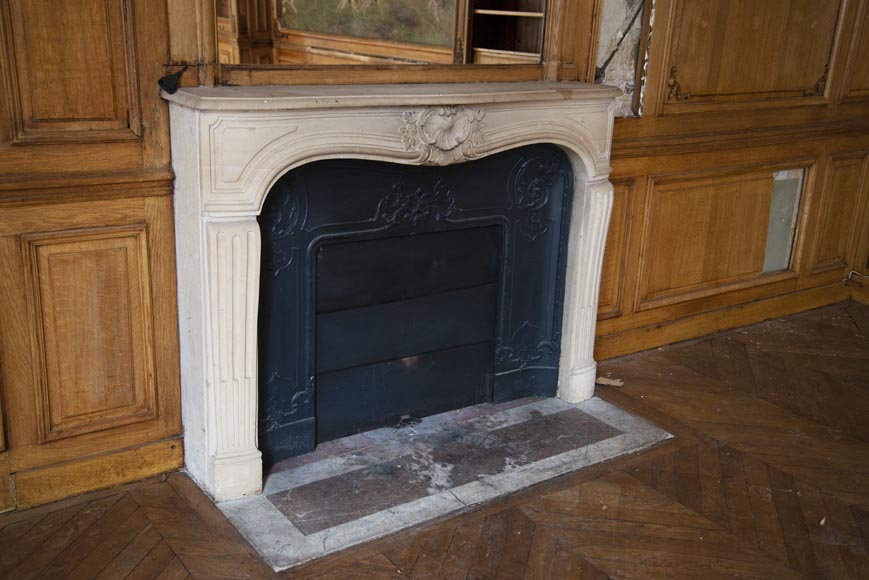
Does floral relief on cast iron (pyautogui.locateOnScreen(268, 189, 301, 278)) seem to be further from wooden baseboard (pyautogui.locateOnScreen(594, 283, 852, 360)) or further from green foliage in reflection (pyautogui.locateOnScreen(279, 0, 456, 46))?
wooden baseboard (pyautogui.locateOnScreen(594, 283, 852, 360))

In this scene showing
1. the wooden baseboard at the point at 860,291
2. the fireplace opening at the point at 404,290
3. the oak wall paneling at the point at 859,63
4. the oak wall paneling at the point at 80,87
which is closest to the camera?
the oak wall paneling at the point at 80,87

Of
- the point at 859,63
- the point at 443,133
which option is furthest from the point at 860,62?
the point at 443,133

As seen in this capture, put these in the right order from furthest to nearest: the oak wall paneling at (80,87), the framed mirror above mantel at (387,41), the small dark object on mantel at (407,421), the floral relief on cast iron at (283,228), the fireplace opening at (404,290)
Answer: the small dark object on mantel at (407,421)
the fireplace opening at (404,290)
the floral relief on cast iron at (283,228)
the framed mirror above mantel at (387,41)
the oak wall paneling at (80,87)

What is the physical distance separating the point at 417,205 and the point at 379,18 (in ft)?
2.27

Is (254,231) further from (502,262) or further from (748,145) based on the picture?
(748,145)

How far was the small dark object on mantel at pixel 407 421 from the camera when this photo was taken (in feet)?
12.1

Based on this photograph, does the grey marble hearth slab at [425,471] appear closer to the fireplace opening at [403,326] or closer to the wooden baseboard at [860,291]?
the fireplace opening at [403,326]

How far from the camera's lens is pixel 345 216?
3250 millimetres

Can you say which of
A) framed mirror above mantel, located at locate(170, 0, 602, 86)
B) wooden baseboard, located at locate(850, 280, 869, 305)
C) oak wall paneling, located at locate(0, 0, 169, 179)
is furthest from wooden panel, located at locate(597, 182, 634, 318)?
oak wall paneling, located at locate(0, 0, 169, 179)

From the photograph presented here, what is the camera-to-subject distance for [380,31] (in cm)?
319

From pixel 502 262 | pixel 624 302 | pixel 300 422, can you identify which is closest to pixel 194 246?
pixel 300 422

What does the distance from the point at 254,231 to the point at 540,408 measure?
1.62 metres

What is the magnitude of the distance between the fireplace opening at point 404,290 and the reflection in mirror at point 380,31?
0.38 meters

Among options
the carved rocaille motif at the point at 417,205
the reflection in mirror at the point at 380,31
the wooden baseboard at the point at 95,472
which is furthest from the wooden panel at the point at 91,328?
the carved rocaille motif at the point at 417,205
